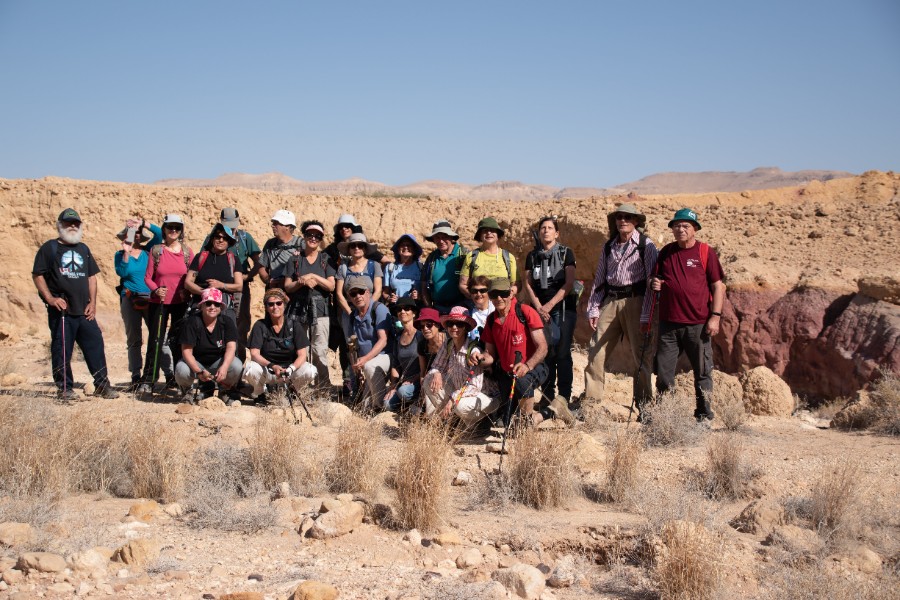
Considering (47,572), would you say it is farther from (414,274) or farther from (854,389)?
(854,389)

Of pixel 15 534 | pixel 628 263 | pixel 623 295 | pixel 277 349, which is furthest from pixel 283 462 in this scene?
pixel 628 263

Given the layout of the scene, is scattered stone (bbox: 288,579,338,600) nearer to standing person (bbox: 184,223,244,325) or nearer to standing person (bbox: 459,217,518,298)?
standing person (bbox: 459,217,518,298)

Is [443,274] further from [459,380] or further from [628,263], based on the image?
[628,263]

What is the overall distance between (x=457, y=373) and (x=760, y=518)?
2.70 meters

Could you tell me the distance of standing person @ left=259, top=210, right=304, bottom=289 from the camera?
26.2 ft

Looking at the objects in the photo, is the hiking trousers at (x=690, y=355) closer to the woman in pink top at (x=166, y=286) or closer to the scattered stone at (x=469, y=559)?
the scattered stone at (x=469, y=559)

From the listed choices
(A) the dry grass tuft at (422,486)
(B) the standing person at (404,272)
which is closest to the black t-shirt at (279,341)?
(B) the standing person at (404,272)

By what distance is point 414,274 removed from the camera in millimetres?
7969

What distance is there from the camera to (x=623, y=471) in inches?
213

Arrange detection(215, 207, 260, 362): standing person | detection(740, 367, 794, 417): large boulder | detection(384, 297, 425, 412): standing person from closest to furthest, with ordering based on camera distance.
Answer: detection(384, 297, 425, 412): standing person
detection(215, 207, 260, 362): standing person
detection(740, 367, 794, 417): large boulder

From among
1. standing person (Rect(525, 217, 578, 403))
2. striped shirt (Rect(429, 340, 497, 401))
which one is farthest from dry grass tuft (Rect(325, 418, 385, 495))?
standing person (Rect(525, 217, 578, 403))

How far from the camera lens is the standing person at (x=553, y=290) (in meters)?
7.19

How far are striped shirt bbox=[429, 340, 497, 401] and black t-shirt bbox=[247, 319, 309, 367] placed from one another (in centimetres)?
144

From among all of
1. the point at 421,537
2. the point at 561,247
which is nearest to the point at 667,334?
the point at 561,247
